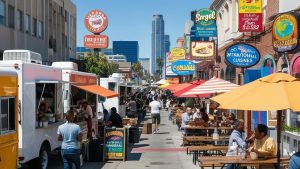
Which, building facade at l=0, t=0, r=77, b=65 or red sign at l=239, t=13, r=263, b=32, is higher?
building facade at l=0, t=0, r=77, b=65

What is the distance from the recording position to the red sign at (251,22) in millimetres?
19422

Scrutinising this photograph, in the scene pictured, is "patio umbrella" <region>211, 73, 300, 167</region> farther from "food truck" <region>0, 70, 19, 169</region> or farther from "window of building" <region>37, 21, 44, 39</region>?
"window of building" <region>37, 21, 44, 39</region>

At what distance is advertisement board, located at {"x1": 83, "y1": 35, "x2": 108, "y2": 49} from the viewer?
36625mm

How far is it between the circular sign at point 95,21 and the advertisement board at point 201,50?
995 cm

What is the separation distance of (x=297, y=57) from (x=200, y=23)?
12.3m

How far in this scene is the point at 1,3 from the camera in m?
31.6

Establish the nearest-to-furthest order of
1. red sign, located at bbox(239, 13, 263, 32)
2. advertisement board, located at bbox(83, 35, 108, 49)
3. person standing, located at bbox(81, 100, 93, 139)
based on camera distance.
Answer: person standing, located at bbox(81, 100, 93, 139) < red sign, located at bbox(239, 13, 263, 32) < advertisement board, located at bbox(83, 35, 108, 49)

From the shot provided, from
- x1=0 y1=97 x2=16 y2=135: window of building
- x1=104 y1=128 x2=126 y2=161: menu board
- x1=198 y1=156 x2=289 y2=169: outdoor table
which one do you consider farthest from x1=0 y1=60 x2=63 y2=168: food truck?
x1=198 y1=156 x2=289 y2=169: outdoor table

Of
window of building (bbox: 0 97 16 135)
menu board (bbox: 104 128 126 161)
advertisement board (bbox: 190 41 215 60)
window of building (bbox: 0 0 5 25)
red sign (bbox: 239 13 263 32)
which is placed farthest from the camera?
window of building (bbox: 0 0 5 25)

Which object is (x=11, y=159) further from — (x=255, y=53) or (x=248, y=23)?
(x=248, y=23)

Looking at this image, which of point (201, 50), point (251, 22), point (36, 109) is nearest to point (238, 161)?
point (36, 109)

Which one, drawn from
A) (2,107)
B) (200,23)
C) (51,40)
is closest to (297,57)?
(2,107)

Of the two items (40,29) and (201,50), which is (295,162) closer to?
(201,50)

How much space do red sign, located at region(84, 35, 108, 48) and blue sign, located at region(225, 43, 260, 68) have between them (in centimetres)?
1997
